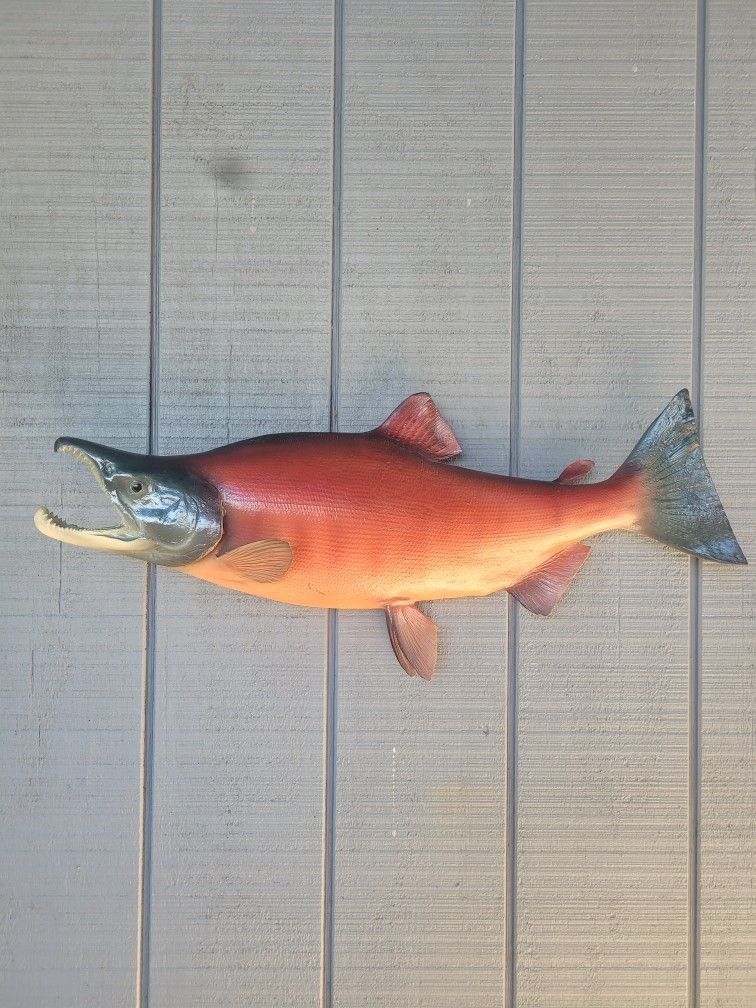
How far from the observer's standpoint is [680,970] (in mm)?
1010

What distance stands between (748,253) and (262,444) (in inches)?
26.6

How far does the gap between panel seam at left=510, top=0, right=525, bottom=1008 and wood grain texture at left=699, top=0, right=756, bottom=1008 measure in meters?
0.24

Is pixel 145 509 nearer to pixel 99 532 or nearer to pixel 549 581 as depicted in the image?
pixel 99 532

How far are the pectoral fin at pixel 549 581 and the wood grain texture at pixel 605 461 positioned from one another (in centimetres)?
5

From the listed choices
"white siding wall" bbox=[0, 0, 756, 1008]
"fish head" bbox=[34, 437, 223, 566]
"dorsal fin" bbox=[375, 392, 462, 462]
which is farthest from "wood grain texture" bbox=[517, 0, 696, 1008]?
"fish head" bbox=[34, 437, 223, 566]

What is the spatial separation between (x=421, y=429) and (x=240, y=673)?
38 centimetres

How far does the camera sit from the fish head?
855mm

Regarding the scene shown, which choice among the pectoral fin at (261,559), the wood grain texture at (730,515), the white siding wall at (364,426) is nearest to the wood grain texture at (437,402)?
the white siding wall at (364,426)

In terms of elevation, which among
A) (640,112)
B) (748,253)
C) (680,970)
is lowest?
(680,970)

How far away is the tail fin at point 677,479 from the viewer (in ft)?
3.05

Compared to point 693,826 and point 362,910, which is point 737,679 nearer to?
point 693,826

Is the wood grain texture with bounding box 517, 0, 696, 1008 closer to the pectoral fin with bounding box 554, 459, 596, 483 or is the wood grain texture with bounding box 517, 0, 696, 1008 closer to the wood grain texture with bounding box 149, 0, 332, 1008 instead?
the pectoral fin with bounding box 554, 459, 596, 483

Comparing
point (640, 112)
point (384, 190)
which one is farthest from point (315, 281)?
point (640, 112)

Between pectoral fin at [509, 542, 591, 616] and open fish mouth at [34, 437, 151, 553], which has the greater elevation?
open fish mouth at [34, 437, 151, 553]
